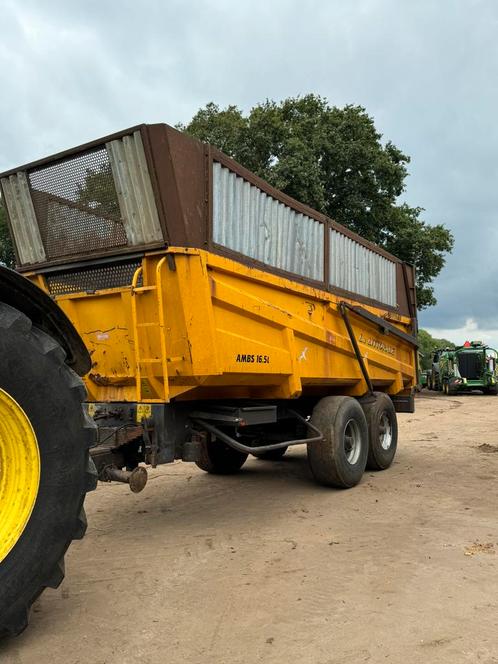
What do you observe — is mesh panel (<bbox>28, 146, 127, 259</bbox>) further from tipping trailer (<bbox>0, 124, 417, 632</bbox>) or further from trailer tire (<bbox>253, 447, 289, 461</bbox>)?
trailer tire (<bbox>253, 447, 289, 461</bbox>)

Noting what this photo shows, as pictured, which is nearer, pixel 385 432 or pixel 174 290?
pixel 174 290

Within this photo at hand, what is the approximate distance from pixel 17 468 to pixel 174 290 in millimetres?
2065

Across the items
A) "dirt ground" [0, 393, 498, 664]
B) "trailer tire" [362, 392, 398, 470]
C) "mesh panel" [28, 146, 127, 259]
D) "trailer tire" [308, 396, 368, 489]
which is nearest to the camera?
"dirt ground" [0, 393, 498, 664]

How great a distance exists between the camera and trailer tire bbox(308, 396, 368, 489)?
6.43 meters

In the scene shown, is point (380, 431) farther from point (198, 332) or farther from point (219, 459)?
point (198, 332)

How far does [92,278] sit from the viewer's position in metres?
5.10

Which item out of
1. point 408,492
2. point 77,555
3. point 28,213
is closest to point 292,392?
point 408,492

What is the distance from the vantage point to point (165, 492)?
6637mm

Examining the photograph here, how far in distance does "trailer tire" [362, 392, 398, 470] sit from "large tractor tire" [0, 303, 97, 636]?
17.2 ft

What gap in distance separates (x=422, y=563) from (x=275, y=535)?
1.31 m

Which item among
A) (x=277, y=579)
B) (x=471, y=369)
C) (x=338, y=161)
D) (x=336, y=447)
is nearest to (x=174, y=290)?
(x=277, y=579)

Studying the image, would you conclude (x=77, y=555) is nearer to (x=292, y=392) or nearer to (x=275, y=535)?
(x=275, y=535)

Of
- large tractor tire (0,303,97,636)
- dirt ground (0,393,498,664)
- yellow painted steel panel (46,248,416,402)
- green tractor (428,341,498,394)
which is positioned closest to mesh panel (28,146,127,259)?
yellow painted steel panel (46,248,416,402)

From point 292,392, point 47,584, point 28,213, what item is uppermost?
point 28,213
